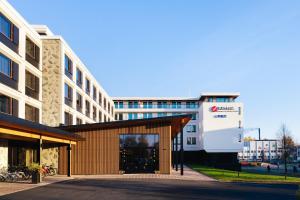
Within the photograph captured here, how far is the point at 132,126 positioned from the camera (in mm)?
38656

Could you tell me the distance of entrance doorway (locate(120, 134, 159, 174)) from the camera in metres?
38.6

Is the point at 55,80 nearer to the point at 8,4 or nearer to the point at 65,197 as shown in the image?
the point at 8,4

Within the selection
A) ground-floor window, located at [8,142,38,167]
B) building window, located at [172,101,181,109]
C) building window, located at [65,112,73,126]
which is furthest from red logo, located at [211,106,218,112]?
ground-floor window, located at [8,142,38,167]

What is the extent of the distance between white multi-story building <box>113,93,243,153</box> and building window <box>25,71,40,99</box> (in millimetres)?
49143

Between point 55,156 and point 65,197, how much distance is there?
63.5ft

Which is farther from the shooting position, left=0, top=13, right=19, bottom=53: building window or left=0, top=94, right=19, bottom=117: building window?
left=0, top=13, right=19, bottom=53: building window

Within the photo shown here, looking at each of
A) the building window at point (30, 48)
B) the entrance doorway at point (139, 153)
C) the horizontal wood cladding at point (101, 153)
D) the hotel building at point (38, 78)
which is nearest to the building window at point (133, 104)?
the hotel building at point (38, 78)

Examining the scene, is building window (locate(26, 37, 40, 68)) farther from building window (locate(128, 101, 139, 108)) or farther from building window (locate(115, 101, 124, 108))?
building window (locate(115, 101, 124, 108))

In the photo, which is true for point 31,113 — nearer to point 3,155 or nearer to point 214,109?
point 3,155

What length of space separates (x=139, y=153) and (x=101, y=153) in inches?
141

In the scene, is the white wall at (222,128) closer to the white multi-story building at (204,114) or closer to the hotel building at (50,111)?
the white multi-story building at (204,114)

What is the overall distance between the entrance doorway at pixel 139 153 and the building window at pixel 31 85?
351 inches

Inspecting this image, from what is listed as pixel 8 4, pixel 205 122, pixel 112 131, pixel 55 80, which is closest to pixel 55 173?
pixel 112 131

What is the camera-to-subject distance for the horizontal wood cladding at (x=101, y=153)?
3791cm
